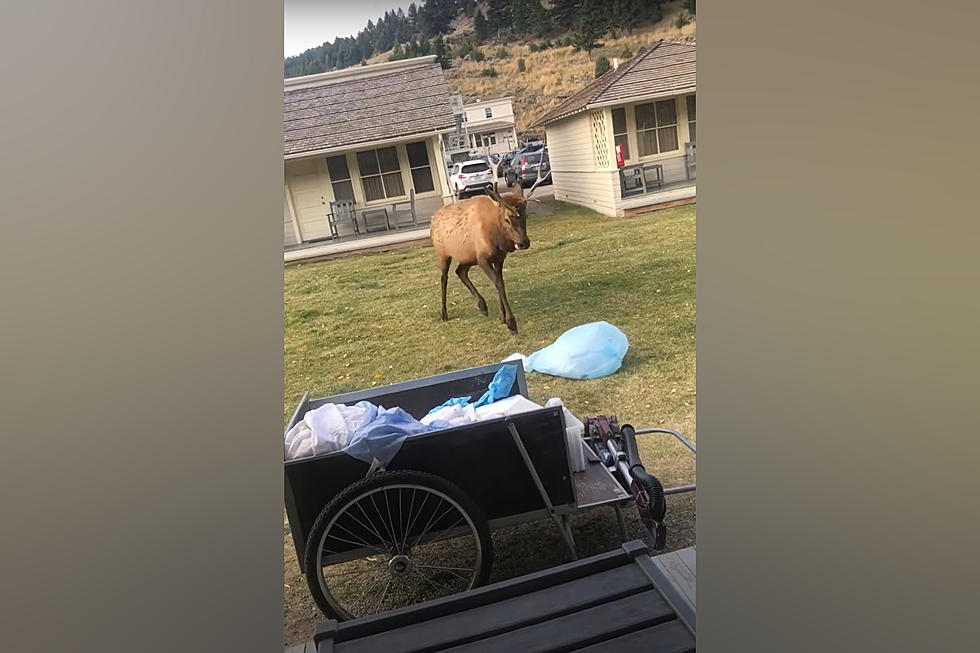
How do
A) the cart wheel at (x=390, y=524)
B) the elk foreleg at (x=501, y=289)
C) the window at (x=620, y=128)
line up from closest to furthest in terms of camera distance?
the cart wheel at (x=390, y=524) < the elk foreleg at (x=501, y=289) < the window at (x=620, y=128)

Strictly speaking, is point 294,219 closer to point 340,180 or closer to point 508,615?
point 340,180

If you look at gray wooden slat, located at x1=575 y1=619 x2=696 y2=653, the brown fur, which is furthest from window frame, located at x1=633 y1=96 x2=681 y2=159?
gray wooden slat, located at x1=575 y1=619 x2=696 y2=653

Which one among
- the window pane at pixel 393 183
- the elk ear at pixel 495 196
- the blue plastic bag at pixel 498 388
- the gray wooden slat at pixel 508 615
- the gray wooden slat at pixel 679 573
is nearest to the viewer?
the gray wooden slat at pixel 508 615

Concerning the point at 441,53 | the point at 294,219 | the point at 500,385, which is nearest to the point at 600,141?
the point at 441,53

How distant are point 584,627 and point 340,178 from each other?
383 cm

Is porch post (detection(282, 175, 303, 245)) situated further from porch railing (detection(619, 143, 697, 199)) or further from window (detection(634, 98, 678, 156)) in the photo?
window (detection(634, 98, 678, 156))

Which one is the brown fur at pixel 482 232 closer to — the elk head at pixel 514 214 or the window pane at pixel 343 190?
the elk head at pixel 514 214

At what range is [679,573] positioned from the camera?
2.23 meters

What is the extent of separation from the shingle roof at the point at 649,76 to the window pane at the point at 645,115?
10 cm

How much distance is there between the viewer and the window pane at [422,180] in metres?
5.00

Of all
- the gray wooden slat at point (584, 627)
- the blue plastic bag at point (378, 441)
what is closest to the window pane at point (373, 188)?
the blue plastic bag at point (378, 441)
